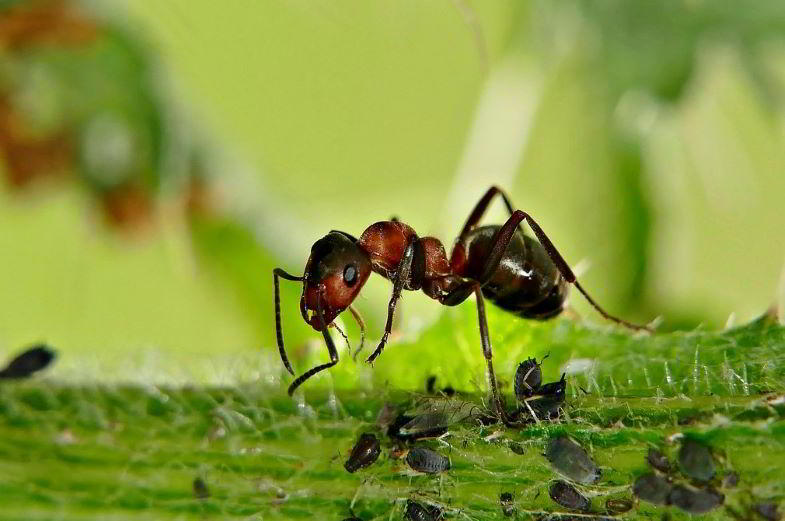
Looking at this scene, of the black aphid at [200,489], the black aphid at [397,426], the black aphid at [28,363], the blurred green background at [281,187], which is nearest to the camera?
the black aphid at [397,426]

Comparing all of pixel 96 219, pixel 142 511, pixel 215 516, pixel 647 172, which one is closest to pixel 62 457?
pixel 142 511

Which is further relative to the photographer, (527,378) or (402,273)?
(402,273)

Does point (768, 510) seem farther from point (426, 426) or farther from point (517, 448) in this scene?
point (426, 426)

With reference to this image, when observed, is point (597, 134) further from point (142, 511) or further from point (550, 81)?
point (142, 511)

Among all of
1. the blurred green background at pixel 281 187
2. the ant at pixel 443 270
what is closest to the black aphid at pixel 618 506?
the ant at pixel 443 270

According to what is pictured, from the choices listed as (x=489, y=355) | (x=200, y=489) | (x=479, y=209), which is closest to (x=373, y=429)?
(x=489, y=355)

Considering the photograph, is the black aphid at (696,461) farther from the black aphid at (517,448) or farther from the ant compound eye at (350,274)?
the ant compound eye at (350,274)
